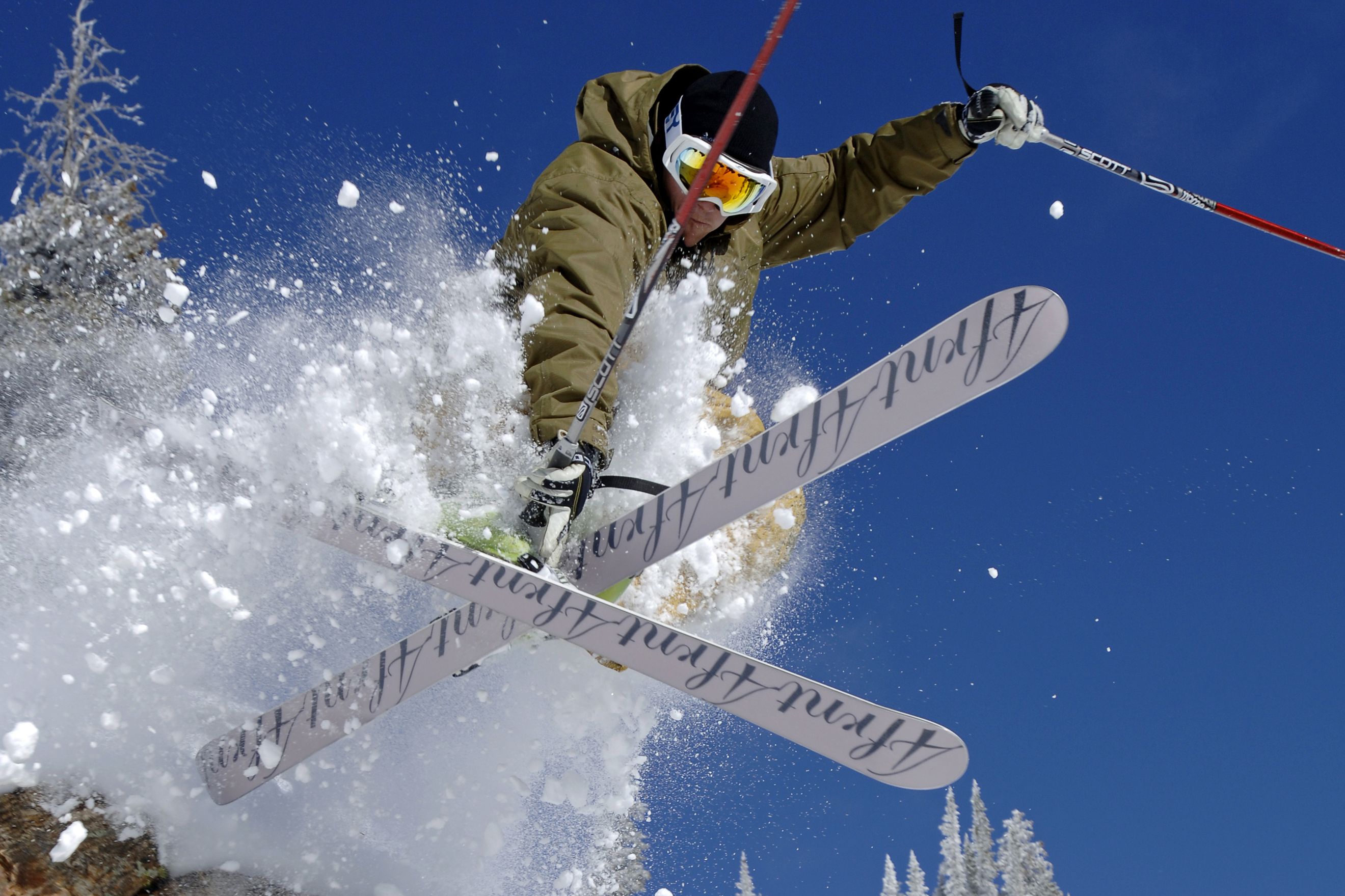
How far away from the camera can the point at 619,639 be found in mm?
2098

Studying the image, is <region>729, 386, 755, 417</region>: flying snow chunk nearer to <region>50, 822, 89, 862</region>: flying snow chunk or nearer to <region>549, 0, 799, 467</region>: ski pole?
<region>549, 0, 799, 467</region>: ski pole

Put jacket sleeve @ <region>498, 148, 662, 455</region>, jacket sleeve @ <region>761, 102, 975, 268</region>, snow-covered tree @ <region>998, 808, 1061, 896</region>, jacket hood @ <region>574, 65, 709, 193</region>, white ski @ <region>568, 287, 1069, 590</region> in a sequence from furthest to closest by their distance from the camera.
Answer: snow-covered tree @ <region>998, 808, 1061, 896</region> < jacket sleeve @ <region>761, 102, 975, 268</region> < jacket hood @ <region>574, 65, 709, 193</region> < jacket sleeve @ <region>498, 148, 662, 455</region> < white ski @ <region>568, 287, 1069, 590</region>

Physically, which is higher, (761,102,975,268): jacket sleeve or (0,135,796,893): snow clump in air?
(761,102,975,268): jacket sleeve

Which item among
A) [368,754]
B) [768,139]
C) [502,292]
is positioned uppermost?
[768,139]

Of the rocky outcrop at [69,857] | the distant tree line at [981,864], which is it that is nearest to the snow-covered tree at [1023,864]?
the distant tree line at [981,864]

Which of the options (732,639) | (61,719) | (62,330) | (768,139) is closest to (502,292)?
(768,139)

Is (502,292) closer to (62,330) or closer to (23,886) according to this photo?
(23,886)

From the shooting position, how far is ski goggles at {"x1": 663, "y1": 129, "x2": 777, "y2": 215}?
270 centimetres

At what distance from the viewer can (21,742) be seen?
7.20 ft

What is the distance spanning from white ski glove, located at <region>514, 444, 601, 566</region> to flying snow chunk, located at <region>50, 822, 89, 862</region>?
4.73ft

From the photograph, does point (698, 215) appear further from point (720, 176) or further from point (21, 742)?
point (21, 742)

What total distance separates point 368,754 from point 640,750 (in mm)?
949

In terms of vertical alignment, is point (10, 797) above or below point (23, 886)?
above

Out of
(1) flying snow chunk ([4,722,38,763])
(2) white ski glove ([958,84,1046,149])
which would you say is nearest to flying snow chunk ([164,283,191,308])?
(1) flying snow chunk ([4,722,38,763])
